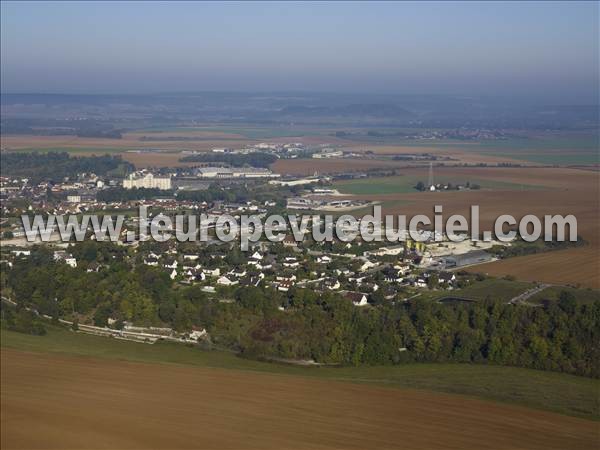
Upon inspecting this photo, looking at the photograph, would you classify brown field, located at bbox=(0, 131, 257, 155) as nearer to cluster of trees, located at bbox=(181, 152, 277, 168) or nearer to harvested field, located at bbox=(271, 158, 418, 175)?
cluster of trees, located at bbox=(181, 152, 277, 168)

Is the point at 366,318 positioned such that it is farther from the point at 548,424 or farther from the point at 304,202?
the point at 304,202

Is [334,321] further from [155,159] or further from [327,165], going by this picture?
[155,159]

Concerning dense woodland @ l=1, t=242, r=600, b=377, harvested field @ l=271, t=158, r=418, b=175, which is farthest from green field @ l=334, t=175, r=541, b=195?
dense woodland @ l=1, t=242, r=600, b=377

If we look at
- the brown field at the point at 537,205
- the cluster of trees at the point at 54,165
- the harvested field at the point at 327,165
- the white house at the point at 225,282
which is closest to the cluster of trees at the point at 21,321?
the white house at the point at 225,282

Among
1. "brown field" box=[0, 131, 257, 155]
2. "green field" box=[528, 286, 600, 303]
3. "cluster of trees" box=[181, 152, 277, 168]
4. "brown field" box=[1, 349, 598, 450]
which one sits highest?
"brown field" box=[1, 349, 598, 450]

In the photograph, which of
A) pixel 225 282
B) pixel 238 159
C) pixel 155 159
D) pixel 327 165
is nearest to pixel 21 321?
pixel 225 282

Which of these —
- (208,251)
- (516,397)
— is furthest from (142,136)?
(516,397)
